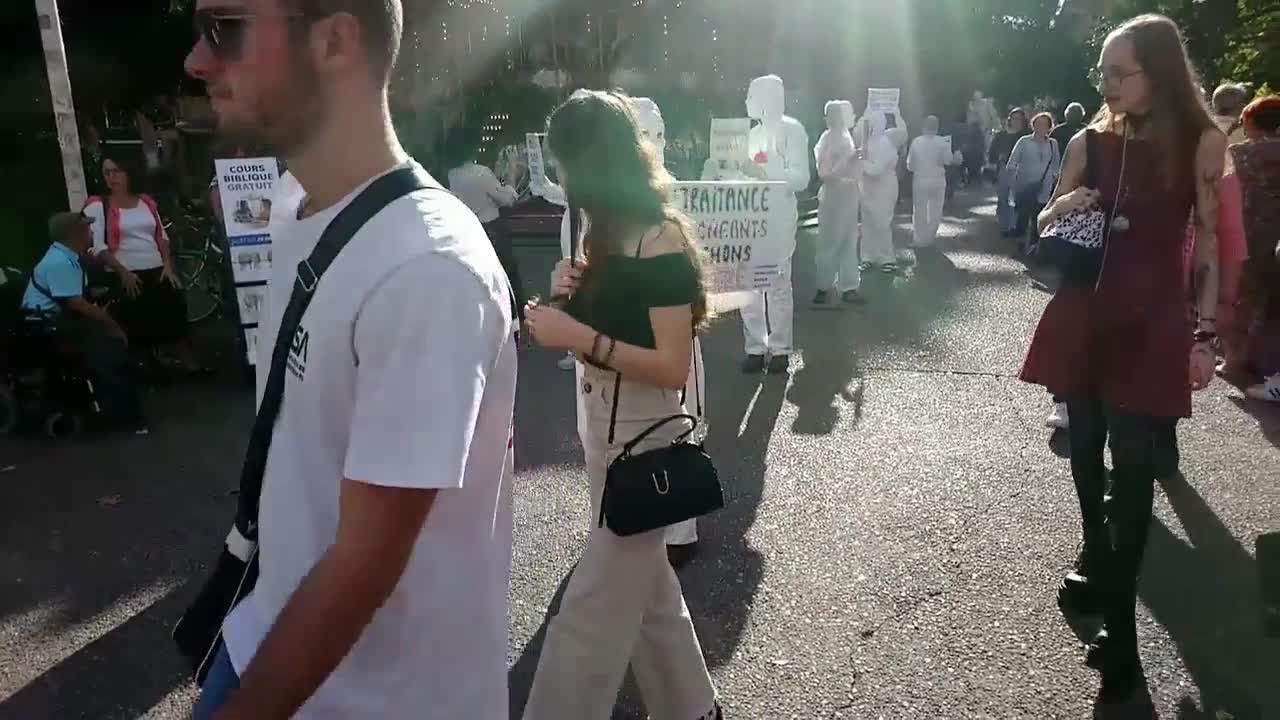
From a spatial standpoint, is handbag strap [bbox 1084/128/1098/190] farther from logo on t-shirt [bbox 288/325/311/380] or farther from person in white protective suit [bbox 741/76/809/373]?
person in white protective suit [bbox 741/76/809/373]

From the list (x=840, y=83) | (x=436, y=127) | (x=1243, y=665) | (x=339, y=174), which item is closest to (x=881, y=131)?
(x=436, y=127)

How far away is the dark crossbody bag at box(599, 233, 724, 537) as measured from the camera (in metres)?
2.64

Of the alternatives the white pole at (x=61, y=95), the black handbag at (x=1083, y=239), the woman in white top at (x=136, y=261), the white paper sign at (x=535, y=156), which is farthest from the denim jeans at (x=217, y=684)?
the white pole at (x=61, y=95)

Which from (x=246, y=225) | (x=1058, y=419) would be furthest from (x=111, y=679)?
(x=1058, y=419)

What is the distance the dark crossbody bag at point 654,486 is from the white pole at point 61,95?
679 cm

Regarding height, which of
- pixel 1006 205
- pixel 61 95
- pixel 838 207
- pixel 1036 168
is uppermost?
pixel 61 95

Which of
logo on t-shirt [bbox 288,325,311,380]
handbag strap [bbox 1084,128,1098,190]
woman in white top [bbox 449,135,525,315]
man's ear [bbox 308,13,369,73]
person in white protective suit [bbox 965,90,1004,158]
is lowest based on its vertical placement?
person in white protective suit [bbox 965,90,1004,158]

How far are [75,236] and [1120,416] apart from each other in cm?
626

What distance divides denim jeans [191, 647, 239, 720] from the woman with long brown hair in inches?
52.7

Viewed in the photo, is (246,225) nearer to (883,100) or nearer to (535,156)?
(535,156)

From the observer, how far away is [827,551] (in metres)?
4.52

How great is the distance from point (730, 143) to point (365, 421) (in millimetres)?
6772

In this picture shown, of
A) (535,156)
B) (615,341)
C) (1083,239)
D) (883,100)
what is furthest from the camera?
(883,100)

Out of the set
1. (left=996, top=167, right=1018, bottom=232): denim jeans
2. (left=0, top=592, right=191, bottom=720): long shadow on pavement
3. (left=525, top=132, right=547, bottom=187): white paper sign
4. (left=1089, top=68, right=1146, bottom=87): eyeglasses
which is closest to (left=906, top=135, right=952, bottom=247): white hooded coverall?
(left=996, top=167, right=1018, bottom=232): denim jeans
